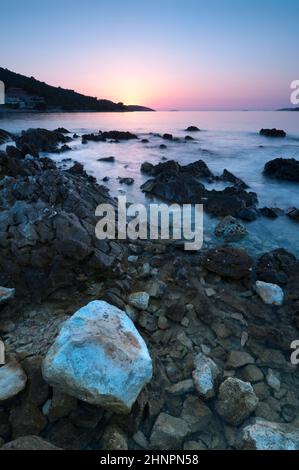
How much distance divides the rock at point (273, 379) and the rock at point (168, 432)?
1272 millimetres

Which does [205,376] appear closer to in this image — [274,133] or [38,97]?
[274,133]

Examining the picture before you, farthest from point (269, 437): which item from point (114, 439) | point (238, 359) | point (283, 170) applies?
point (283, 170)

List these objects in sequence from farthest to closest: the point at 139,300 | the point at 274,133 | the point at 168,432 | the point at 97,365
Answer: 1. the point at 274,133
2. the point at 139,300
3. the point at 168,432
4. the point at 97,365

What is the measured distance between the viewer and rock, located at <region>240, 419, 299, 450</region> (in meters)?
3.30

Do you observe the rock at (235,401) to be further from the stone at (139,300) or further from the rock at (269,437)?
the stone at (139,300)

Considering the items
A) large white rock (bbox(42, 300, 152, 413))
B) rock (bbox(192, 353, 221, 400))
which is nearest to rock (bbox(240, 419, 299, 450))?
rock (bbox(192, 353, 221, 400))

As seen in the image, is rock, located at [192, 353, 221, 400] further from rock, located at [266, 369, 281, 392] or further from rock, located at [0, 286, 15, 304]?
rock, located at [0, 286, 15, 304]

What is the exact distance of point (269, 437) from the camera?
3.36m

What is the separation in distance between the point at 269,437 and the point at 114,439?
156 centimetres

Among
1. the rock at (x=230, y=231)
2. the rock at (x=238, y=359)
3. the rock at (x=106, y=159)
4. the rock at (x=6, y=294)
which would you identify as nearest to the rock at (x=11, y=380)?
the rock at (x=6, y=294)

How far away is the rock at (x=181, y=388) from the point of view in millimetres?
4020

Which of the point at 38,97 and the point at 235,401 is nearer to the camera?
the point at 235,401

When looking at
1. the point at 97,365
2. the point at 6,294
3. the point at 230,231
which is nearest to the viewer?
the point at 97,365
